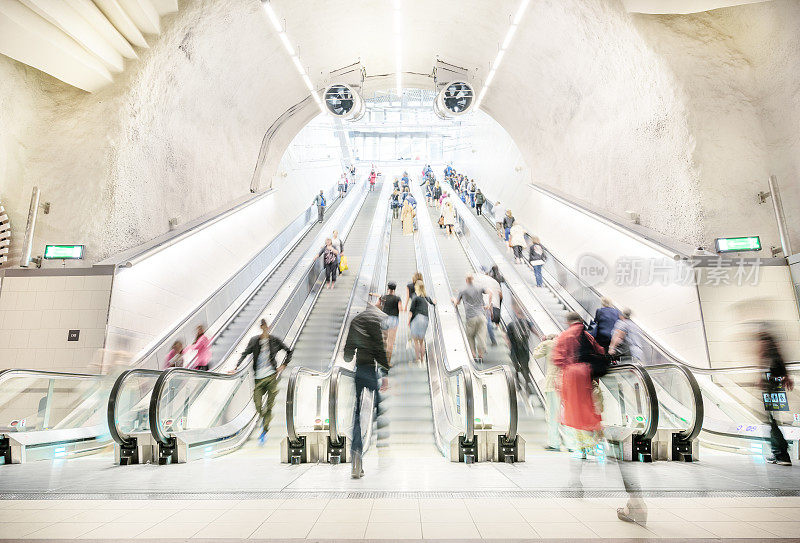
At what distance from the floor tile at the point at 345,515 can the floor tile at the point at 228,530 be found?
0.38 metres

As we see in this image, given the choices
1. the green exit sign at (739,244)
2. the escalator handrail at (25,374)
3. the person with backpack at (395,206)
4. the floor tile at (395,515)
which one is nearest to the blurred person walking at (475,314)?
the green exit sign at (739,244)

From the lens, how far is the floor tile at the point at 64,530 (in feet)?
8.97

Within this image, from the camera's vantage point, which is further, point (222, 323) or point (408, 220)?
point (408, 220)

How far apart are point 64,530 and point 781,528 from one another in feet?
12.6

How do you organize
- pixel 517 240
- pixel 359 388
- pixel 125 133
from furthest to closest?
pixel 517 240, pixel 125 133, pixel 359 388

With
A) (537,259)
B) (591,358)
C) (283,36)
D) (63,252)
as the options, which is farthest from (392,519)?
(283,36)

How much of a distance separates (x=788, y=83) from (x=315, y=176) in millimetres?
17624

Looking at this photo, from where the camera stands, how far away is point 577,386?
12.2 feet

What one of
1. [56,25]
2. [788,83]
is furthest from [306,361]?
[788,83]

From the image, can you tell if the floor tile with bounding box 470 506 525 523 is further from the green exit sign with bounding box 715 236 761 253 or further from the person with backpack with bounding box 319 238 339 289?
the person with backpack with bounding box 319 238 339 289

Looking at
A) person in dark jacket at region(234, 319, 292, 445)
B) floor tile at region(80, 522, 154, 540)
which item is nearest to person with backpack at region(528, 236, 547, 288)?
person in dark jacket at region(234, 319, 292, 445)

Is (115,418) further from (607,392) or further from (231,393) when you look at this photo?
(607,392)

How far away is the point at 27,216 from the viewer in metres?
8.23

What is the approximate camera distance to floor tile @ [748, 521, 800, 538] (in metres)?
2.69
